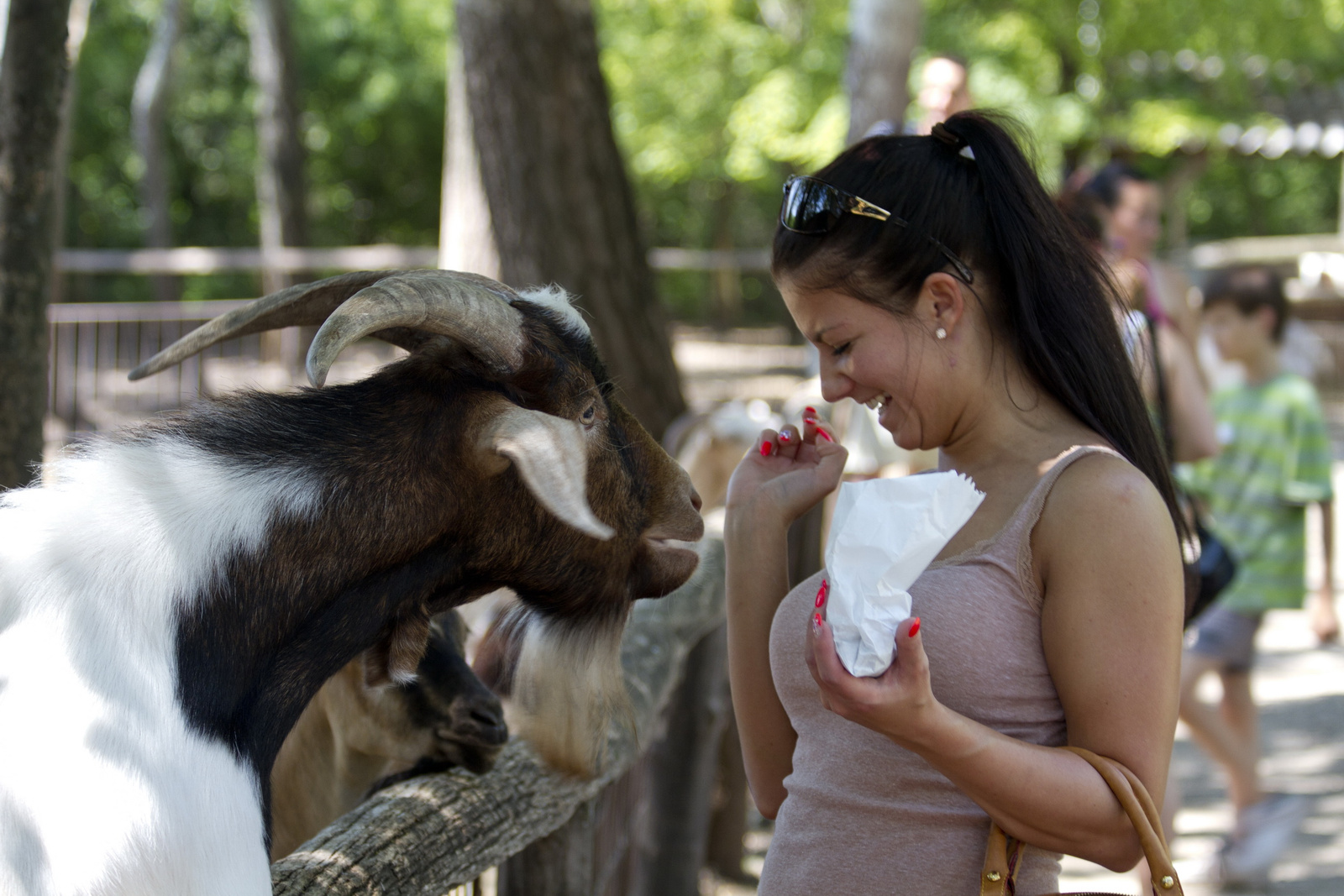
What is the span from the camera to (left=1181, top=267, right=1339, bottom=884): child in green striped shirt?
4508 millimetres

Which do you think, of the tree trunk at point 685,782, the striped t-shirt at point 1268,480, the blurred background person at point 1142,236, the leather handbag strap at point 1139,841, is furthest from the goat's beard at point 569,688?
the striped t-shirt at point 1268,480

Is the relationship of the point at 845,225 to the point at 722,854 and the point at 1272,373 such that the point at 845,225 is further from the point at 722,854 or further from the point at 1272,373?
the point at 1272,373

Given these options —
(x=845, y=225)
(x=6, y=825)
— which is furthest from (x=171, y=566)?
(x=845, y=225)

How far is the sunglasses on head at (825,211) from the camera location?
1902mm

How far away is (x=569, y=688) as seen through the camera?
2.27 meters

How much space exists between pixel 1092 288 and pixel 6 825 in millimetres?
1659

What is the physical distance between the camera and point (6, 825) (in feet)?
4.75

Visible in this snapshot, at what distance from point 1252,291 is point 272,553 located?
4871 millimetres

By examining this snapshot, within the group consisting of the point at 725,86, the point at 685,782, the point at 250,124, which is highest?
the point at 250,124

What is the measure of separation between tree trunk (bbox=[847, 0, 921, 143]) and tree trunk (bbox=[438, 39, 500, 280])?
2899mm

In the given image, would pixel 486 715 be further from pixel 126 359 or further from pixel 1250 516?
pixel 126 359

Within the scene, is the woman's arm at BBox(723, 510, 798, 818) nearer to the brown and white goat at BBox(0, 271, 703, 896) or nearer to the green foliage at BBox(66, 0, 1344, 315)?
the brown and white goat at BBox(0, 271, 703, 896)

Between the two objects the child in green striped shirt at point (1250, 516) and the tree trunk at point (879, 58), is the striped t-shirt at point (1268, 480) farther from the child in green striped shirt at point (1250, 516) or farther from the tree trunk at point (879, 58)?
the tree trunk at point (879, 58)

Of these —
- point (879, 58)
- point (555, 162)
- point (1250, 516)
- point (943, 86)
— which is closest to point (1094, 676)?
point (1250, 516)
